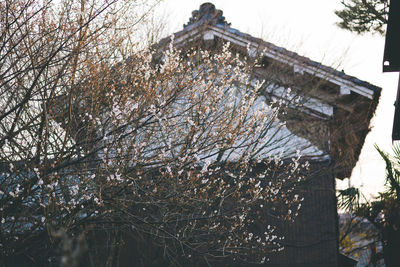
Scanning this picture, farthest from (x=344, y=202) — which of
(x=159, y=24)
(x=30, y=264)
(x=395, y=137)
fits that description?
(x=30, y=264)

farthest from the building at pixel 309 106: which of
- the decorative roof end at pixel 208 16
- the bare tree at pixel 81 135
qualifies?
the bare tree at pixel 81 135

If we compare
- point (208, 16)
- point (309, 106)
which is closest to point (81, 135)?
point (208, 16)

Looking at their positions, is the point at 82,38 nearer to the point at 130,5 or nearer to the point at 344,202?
the point at 130,5

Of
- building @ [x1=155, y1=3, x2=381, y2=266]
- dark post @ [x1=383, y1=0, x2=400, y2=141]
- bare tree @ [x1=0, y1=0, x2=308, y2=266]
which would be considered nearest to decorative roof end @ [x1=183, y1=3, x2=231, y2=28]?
building @ [x1=155, y1=3, x2=381, y2=266]

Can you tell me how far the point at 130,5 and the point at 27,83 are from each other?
6.69 feet

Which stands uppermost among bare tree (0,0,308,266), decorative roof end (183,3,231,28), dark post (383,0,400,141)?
decorative roof end (183,3,231,28)

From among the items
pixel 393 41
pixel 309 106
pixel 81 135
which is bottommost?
pixel 81 135

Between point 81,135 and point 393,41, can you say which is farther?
point 81,135

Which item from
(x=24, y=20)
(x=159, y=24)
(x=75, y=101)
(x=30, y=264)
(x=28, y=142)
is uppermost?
(x=159, y=24)

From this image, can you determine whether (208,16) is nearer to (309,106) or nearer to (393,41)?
(309,106)

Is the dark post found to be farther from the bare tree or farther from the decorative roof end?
the decorative roof end

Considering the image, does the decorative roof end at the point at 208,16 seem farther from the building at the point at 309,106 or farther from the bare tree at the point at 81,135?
the bare tree at the point at 81,135

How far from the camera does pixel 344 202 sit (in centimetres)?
1116

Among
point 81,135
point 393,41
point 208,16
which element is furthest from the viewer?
point 208,16
